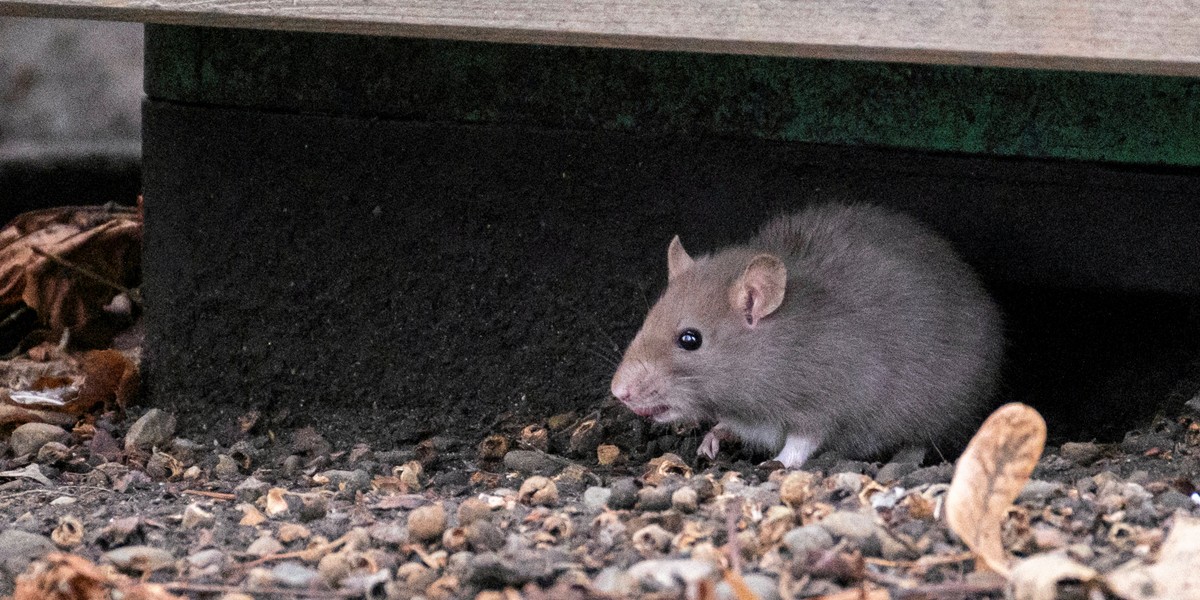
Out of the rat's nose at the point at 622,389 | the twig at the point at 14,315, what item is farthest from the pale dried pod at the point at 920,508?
the twig at the point at 14,315

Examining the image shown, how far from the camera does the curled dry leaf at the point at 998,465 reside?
309 centimetres

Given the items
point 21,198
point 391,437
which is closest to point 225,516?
point 391,437

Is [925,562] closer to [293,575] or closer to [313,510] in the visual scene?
[293,575]

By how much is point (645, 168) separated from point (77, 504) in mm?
2149

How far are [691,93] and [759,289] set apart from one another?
85cm

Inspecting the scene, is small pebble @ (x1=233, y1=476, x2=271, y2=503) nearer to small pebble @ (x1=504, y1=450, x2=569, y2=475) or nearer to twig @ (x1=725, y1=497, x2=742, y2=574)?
small pebble @ (x1=504, y1=450, x2=569, y2=475)

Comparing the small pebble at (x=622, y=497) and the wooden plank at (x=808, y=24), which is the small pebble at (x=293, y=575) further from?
the wooden plank at (x=808, y=24)

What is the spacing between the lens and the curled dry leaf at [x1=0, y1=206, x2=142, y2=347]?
231 inches

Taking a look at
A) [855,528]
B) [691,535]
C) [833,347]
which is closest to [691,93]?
[833,347]

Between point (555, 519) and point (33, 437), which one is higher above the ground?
point (555, 519)

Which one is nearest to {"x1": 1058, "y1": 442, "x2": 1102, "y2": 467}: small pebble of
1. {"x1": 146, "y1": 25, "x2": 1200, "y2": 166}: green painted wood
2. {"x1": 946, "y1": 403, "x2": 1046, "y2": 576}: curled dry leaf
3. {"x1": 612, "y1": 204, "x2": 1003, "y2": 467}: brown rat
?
{"x1": 612, "y1": 204, "x2": 1003, "y2": 467}: brown rat

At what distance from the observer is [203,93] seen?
5148 millimetres

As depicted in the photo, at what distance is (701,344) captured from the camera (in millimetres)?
4574

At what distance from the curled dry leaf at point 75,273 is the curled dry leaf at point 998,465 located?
13.0ft
